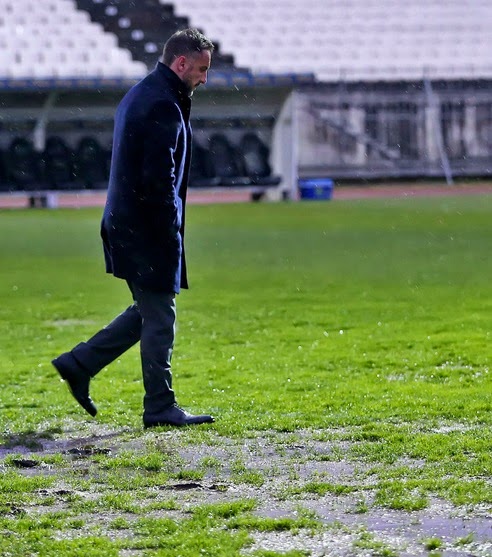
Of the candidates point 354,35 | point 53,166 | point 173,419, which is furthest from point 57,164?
point 173,419

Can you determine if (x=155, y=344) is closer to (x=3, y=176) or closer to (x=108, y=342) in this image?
(x=108, y=342)

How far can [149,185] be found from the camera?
589 cm

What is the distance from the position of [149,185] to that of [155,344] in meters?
0.78

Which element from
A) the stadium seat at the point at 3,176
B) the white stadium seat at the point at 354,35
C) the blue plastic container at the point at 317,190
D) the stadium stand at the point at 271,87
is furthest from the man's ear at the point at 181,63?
the white stadium seat at the point at 354,35

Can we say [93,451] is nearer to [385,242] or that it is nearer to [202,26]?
[385,242]

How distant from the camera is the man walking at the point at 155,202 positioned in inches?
232

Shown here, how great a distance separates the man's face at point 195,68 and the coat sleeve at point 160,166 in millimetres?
191

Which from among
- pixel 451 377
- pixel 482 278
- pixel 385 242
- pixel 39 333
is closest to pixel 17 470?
pixel 451 377

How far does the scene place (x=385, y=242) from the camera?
18.1 meters

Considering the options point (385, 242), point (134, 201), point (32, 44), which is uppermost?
point (32, 44)

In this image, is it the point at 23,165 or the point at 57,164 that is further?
the point at 57,164

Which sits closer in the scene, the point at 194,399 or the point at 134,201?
the point at 134,201

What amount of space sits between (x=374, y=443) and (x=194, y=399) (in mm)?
1540

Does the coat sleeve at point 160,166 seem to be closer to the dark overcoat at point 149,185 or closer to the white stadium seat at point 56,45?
the dark overcoat at point 149,185
